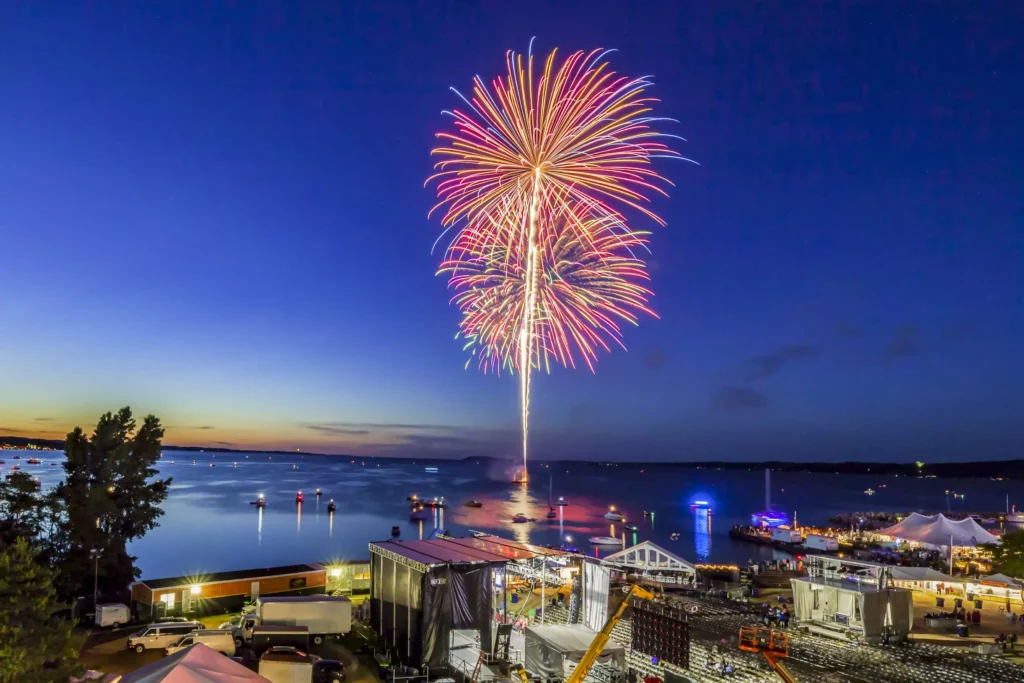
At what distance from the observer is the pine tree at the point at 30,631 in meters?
11.4

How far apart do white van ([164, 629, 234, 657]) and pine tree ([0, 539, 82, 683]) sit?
5.93 metres

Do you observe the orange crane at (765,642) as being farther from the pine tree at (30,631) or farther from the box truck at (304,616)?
the pine tree at (30,631)

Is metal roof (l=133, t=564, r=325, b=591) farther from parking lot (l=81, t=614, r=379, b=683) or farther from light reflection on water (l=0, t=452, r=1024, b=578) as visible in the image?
light reflection on water (l=0, t=452, r=1024, b=578)

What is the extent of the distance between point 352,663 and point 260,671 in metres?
3.01

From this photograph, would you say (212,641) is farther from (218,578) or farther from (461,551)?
(461,551)

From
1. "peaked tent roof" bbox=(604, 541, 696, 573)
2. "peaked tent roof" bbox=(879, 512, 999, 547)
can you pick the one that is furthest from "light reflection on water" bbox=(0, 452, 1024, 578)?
"peaked tent roof" bbox=(604, 541, 696, 573)

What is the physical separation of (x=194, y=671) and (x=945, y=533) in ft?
148

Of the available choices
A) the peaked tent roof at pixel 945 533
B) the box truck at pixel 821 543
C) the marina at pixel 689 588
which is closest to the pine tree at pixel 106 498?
the marina at pixel 689 588

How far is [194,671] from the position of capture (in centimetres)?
1269

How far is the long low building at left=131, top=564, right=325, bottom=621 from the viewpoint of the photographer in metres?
22.5

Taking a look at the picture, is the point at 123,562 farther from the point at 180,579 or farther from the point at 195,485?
the point at 195,485

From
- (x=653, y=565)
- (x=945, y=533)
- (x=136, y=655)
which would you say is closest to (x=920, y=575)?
(x=653, y=565)

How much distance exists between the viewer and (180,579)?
23906mm

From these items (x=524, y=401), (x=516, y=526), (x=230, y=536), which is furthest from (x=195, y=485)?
(x=524, y=401)
